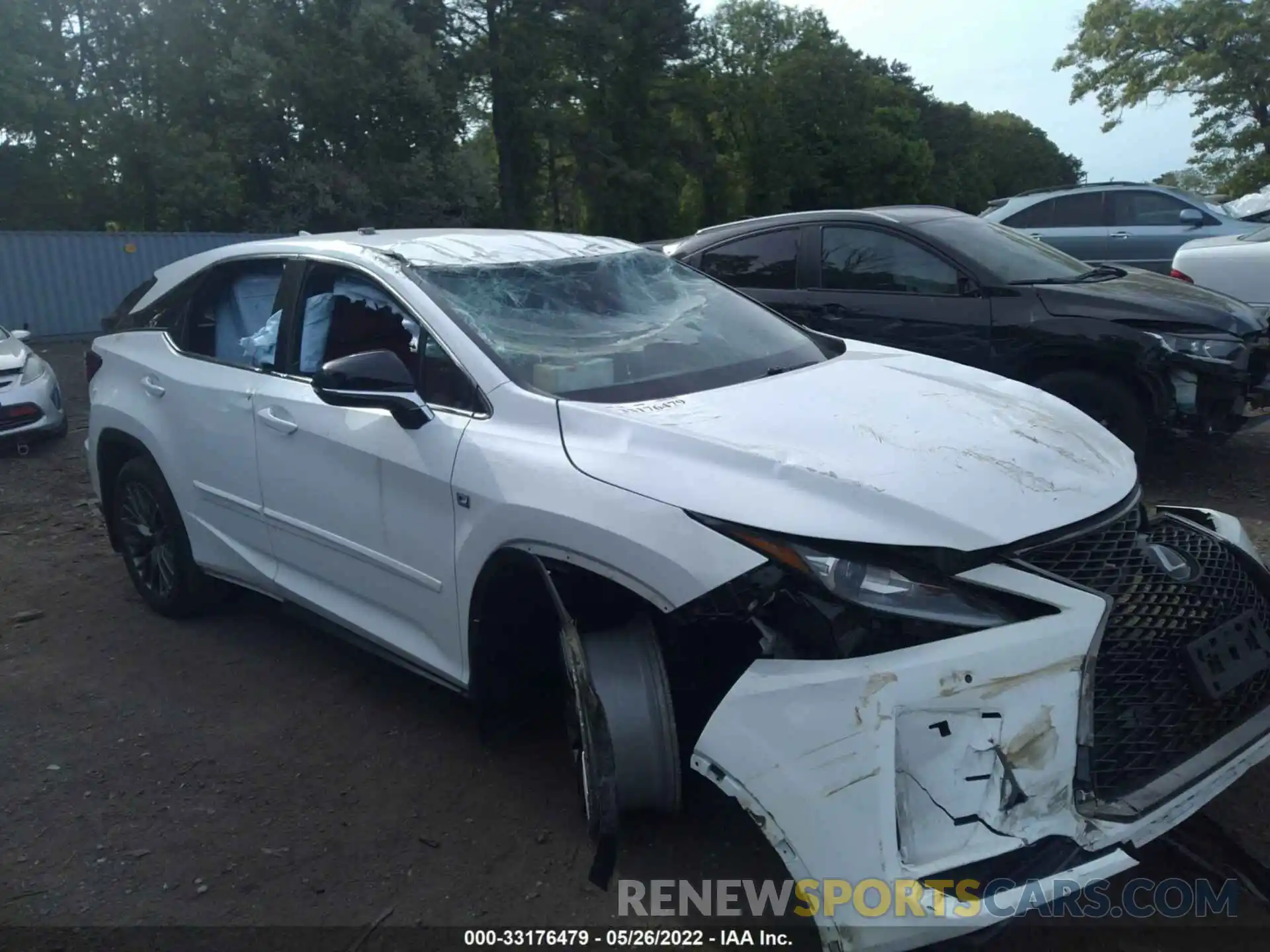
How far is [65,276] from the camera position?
65.4ft

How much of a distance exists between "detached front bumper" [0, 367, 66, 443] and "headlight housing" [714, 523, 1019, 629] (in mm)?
8288

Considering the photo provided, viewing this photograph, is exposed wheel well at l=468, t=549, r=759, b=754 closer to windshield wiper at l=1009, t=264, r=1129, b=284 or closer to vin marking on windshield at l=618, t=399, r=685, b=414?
vin marking on windshield at l=618, t=399, r=685, b=414

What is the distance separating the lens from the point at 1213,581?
9.52 ft

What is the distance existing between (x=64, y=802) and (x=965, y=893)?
2863 millimetres

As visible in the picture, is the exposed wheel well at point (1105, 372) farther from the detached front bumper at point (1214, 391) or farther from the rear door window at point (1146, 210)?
the rear door window at point (1146, 210)

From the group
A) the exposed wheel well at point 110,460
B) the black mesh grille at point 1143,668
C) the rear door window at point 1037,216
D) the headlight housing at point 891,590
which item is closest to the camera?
the headlight housing at point 891,590

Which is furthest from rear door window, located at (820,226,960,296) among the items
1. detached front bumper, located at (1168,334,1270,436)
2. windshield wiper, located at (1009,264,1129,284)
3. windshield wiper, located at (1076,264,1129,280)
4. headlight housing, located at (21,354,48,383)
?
headlight housing, located at (21,354,48,383)

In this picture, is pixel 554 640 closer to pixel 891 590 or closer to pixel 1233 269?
pixel 891 590

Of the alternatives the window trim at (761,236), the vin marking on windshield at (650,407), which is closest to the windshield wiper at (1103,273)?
the window trim at (761,236)

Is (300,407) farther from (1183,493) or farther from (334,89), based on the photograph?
(334,89)

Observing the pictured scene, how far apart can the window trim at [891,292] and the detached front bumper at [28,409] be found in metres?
6.30

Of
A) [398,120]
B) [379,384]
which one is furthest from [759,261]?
[398,120]

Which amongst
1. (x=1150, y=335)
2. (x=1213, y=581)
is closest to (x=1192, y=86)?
(x=1150, y=335)

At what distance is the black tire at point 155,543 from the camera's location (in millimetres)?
4809
